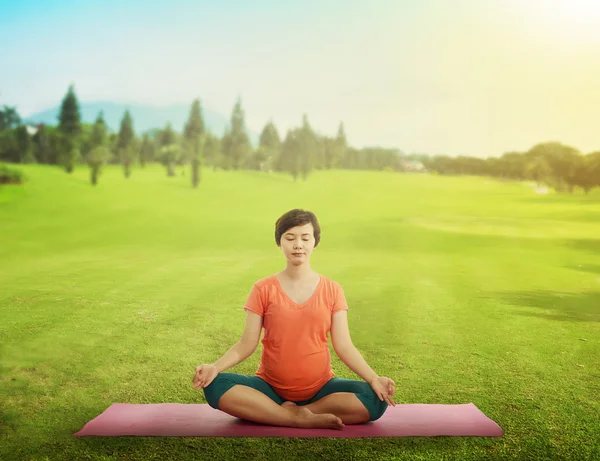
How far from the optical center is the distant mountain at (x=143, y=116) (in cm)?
1165

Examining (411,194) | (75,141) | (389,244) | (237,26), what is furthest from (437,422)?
(75,141)

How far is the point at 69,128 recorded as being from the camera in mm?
12000

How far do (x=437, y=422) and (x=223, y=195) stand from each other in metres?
10.3

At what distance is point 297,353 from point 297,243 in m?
0.47

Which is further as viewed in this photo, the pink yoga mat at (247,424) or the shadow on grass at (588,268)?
the shadow on grass at (588,268)

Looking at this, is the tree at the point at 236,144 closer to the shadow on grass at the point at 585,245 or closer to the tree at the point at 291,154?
the tree at the point at 291,154

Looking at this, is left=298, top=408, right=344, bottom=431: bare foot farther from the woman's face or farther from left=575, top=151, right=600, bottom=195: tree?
left=575, top=151, right=600, bottom=195: tree

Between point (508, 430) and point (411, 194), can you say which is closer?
point (508, 430)

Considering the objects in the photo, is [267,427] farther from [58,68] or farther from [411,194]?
[411,194]

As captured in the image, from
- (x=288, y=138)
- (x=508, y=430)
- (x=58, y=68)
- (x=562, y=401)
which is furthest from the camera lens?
(x=288, y=138)

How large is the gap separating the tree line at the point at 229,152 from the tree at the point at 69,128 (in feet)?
0.06

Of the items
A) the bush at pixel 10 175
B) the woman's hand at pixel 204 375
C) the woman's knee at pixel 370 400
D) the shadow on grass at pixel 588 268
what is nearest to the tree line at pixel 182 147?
the bush at pixel 10 175

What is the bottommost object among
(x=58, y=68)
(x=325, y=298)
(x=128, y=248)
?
(x=128, y=248)

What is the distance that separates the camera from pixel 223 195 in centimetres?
1270
